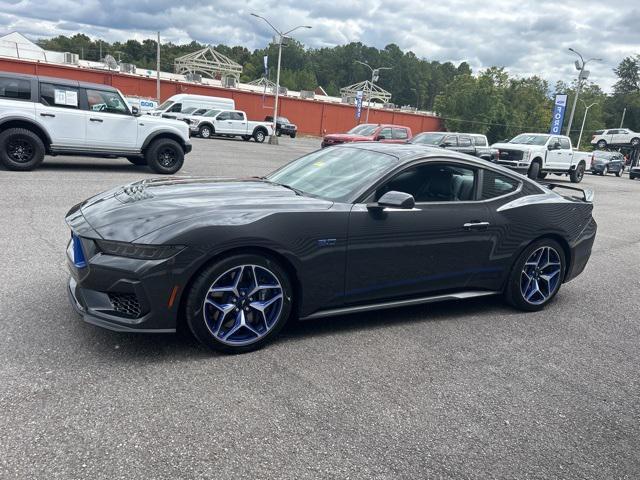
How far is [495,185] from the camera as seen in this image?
482 centimetres

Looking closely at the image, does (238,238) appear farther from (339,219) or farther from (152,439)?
(152,439)

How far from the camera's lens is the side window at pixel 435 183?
14.1 ft

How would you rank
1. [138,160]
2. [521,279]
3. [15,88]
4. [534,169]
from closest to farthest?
[521,279] → [15,88] → [138,160] → [534,169]

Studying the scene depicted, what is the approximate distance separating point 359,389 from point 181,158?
10.4 metres

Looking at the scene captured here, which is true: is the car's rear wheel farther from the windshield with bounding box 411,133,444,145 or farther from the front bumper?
the front bumper

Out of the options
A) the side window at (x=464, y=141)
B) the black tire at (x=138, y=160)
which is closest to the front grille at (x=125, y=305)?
the black tire at (x=138, y=160)

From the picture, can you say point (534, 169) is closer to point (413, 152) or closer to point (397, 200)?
point (413, 152)

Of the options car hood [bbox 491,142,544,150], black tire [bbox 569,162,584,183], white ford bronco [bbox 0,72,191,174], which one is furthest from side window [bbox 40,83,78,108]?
black tire [bbox 569,162,584,183]

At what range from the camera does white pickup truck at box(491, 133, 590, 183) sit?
20.8 m

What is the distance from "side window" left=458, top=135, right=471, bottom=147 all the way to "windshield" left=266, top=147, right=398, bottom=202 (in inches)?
636

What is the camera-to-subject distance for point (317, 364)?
360cm

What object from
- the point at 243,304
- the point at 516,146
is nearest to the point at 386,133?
the point at 516,146

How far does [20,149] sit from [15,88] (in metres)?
1.19

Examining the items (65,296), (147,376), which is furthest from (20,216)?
(147,376)
